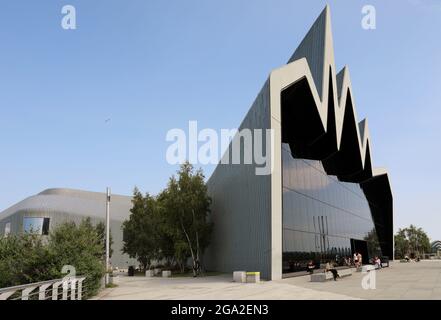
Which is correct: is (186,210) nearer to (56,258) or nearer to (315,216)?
(315,216)

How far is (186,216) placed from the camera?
33.2 metres

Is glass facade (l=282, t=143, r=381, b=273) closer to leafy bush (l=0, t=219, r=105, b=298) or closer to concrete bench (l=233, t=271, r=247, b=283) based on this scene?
concrete bench (l=233, t=271, r=247, b=283)

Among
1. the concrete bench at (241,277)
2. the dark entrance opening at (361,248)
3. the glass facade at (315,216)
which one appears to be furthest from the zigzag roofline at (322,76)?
the dark entrance opening at (361,248)

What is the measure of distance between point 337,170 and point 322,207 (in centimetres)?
772

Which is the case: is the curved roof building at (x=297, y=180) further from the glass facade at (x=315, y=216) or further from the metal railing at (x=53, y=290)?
the metal railing at (x=53, y=290)

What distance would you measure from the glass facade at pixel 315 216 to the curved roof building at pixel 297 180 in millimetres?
62

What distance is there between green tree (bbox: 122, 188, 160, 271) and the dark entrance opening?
61.3 feet

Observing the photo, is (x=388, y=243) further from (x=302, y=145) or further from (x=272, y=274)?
(x=272, y=274)

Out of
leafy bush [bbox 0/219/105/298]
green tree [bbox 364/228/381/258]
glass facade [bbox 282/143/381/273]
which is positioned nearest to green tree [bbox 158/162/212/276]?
glass facade [bbox 282/143/381/273]

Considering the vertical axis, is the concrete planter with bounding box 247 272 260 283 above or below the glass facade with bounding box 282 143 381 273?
below

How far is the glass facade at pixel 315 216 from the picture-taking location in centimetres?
2409

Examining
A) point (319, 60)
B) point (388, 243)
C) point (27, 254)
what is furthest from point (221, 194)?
point (388, 243)

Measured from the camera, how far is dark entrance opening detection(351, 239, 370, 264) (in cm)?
4081

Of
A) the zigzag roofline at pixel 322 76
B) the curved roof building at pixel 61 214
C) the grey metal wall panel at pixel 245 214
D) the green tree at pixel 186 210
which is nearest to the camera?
the grey metal wall panel at pixel 245 214
